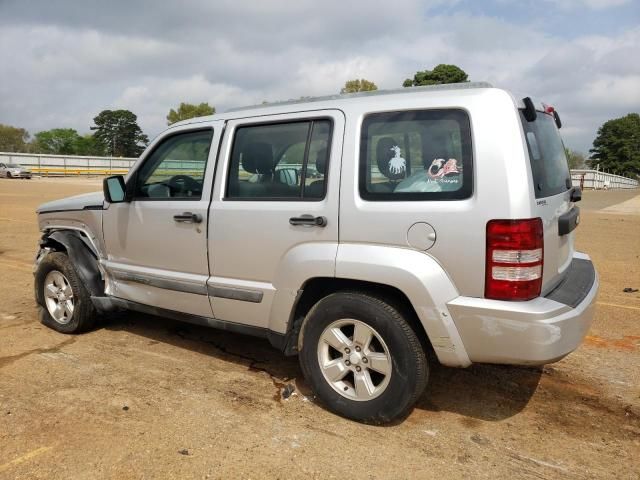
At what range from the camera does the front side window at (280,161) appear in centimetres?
339

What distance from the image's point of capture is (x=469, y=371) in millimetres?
4098

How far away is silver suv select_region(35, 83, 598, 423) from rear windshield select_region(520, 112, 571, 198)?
0.02 m

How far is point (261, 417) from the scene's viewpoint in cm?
333

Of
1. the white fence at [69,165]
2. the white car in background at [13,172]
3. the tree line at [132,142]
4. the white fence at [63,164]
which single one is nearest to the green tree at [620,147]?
the tree line at [132,142]

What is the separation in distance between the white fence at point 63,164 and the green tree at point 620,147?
77238 mm

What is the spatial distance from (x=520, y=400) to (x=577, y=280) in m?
0.88

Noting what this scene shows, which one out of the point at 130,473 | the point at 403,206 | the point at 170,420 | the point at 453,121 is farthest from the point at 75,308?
the point at 453,121

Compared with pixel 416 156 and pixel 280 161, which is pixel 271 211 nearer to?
pixel 280 161

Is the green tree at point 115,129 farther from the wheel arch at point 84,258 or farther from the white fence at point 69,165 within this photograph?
the wheel arch at point 84,258

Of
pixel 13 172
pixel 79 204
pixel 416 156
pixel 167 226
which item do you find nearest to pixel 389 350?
pixel 416 156

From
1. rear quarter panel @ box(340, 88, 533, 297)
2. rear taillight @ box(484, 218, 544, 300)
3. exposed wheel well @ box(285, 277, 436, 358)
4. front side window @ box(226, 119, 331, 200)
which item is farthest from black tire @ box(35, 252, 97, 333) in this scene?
rear taillight @ box(484, 218, 544, 300)

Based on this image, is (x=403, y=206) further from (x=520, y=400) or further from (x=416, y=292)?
(x=520, y=400)

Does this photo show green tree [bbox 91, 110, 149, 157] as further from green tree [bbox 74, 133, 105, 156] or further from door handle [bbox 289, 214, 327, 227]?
door handle [bbox 289, 214, 327, 227]

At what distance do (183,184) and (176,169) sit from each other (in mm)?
150
